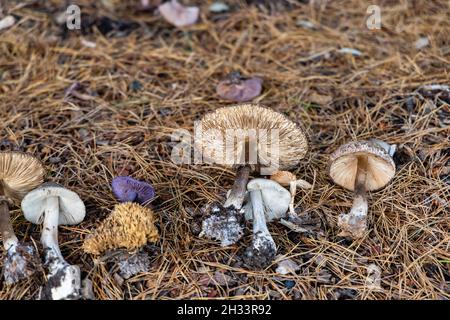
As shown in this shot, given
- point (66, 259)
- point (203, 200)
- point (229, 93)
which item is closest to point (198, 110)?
point (229, 93)

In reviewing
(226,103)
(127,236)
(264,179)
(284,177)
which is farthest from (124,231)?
(226,103)

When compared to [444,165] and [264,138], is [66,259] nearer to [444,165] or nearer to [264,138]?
[264,138]

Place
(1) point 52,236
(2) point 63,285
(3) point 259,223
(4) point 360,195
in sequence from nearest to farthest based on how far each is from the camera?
(2) point 63,285 → (1) point 52,236 → (3) point 259,223 → (4) point 360,195

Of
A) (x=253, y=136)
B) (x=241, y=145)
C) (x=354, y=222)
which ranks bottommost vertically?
(x=354, y=222)

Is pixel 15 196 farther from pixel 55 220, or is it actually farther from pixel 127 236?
pixel 127 236

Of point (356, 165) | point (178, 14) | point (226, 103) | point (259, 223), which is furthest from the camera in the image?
point (178, 14)

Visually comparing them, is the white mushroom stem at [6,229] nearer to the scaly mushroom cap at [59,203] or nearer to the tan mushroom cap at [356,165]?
the scaly mushroom cap at [59,203]

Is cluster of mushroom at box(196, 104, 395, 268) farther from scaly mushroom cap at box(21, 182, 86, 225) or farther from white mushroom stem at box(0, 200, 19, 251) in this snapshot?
white mushroom stem at box(0, 200, 19, 251)
